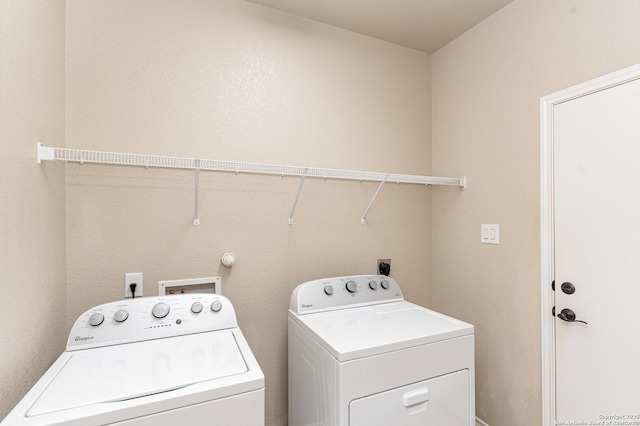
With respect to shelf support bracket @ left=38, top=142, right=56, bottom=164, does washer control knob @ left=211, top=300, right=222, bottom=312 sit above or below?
below

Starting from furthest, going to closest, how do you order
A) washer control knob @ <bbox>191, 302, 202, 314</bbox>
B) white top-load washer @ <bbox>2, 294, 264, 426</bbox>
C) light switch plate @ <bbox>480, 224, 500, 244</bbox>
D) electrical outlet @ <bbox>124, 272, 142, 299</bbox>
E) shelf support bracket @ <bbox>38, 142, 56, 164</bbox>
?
1. light switch plate @ <bbox>480, 224, 500, 244</bbox>
2. electrical outlet @ <bbox>124, 272, 142, 299</bbox>
3. washer control knob @ <bbox>191, 302, 202, 314</bbox>
4. shelf support bracket @ <bbox>38, 142, 56, 164</bbox>
5. white top-load washer @ <bbox>2, 294, 264, 426</bbox>

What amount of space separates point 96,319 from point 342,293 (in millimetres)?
1183

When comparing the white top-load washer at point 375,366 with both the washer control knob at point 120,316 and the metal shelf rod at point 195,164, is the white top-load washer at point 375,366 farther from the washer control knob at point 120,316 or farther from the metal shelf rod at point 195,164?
the washer control knob at point 120,316

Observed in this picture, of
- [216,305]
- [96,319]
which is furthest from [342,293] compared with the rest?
[96,319]

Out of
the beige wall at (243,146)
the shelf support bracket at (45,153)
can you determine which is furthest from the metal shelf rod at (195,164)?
the beige wall at (243,146)

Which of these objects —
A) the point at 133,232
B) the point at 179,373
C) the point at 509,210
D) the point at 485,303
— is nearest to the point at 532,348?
the point at 485,303

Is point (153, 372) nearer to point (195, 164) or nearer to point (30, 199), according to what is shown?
point (30, 199)

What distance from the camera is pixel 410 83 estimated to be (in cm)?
236

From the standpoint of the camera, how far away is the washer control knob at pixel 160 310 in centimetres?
141

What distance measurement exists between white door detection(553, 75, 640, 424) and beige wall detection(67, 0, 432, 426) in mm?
909

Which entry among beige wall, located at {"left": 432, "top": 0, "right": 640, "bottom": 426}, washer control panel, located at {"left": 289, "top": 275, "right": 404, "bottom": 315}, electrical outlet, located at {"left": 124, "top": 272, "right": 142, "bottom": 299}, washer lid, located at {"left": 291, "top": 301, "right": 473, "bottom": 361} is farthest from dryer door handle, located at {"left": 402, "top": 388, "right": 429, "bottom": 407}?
electrical outlet, located at {"left": 124, "top": 272, "right": 142, "bottom": 299}

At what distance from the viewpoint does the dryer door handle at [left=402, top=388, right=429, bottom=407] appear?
4.32 feet

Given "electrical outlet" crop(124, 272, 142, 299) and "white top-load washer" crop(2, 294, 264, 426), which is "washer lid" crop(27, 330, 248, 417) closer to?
"white top-load washer" crop(2, 294, 264, 426)

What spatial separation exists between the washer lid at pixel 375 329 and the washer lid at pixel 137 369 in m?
0.39
